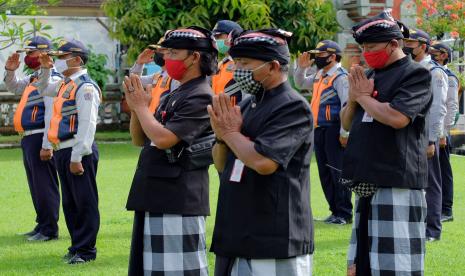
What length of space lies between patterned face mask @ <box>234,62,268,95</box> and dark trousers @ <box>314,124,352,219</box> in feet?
20.4

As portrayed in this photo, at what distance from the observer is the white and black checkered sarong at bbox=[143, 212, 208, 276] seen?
6.30 meters

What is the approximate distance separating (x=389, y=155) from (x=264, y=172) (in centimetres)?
155

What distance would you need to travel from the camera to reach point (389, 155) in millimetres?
6379

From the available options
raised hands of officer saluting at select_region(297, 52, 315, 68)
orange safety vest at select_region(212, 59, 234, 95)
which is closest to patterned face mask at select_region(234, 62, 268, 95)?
orange safety vest at select_region(212, 59, 234, 95)

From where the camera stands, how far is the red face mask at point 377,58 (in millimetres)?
6465

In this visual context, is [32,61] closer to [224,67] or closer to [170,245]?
[224,67]

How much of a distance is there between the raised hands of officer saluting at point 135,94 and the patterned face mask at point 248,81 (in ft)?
3.13

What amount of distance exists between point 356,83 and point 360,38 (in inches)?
13.5

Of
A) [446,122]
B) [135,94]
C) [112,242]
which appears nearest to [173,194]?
[135,94]

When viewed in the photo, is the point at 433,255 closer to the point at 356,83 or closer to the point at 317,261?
the point at 317,261

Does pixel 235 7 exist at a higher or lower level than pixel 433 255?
lower

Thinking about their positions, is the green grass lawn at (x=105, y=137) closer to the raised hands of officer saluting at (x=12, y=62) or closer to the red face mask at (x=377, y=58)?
the raised hands of officer saluting at (x=12, y=62)

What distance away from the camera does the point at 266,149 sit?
16.6ft

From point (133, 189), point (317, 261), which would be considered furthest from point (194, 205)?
point (317, 261)
